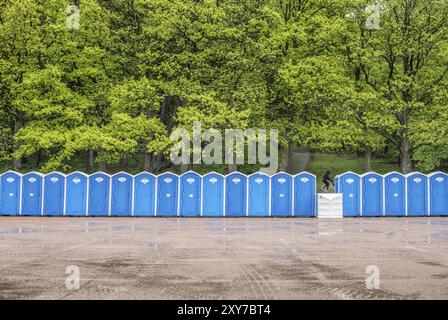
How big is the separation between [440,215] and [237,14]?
15.4 m

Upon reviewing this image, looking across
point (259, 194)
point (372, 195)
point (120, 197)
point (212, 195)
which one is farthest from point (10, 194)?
point (372, 195)

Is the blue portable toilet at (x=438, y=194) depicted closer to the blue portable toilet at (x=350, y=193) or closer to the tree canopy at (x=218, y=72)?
the blue portable toilet at (x=350, y=193)

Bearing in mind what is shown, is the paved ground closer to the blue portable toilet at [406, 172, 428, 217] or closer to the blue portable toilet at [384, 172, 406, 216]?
the blue portable toilet at [384, 172, 406, 216]

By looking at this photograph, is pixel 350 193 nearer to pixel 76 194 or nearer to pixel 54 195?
pixel 76 194

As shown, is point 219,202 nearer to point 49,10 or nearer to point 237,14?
point 237,14

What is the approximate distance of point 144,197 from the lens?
76.3 feet

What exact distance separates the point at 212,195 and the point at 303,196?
4068mm

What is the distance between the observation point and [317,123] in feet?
104

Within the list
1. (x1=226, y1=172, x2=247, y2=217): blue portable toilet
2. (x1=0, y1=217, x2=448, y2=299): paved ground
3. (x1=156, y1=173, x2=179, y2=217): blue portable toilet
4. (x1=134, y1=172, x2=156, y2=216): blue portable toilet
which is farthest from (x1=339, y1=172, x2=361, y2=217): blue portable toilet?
(x1=134, y1=172, x2=156, y2=216): blue portable toilet

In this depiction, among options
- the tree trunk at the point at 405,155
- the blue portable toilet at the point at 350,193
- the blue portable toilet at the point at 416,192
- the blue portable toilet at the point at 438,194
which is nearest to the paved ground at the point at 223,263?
the blue portable toilet at the point at 350,193

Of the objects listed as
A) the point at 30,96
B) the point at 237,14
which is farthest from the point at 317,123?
the point at 30,96

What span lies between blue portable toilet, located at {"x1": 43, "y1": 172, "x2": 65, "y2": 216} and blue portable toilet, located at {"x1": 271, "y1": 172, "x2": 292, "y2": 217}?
9.35 meters

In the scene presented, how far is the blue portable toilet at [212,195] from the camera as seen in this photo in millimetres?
23281
